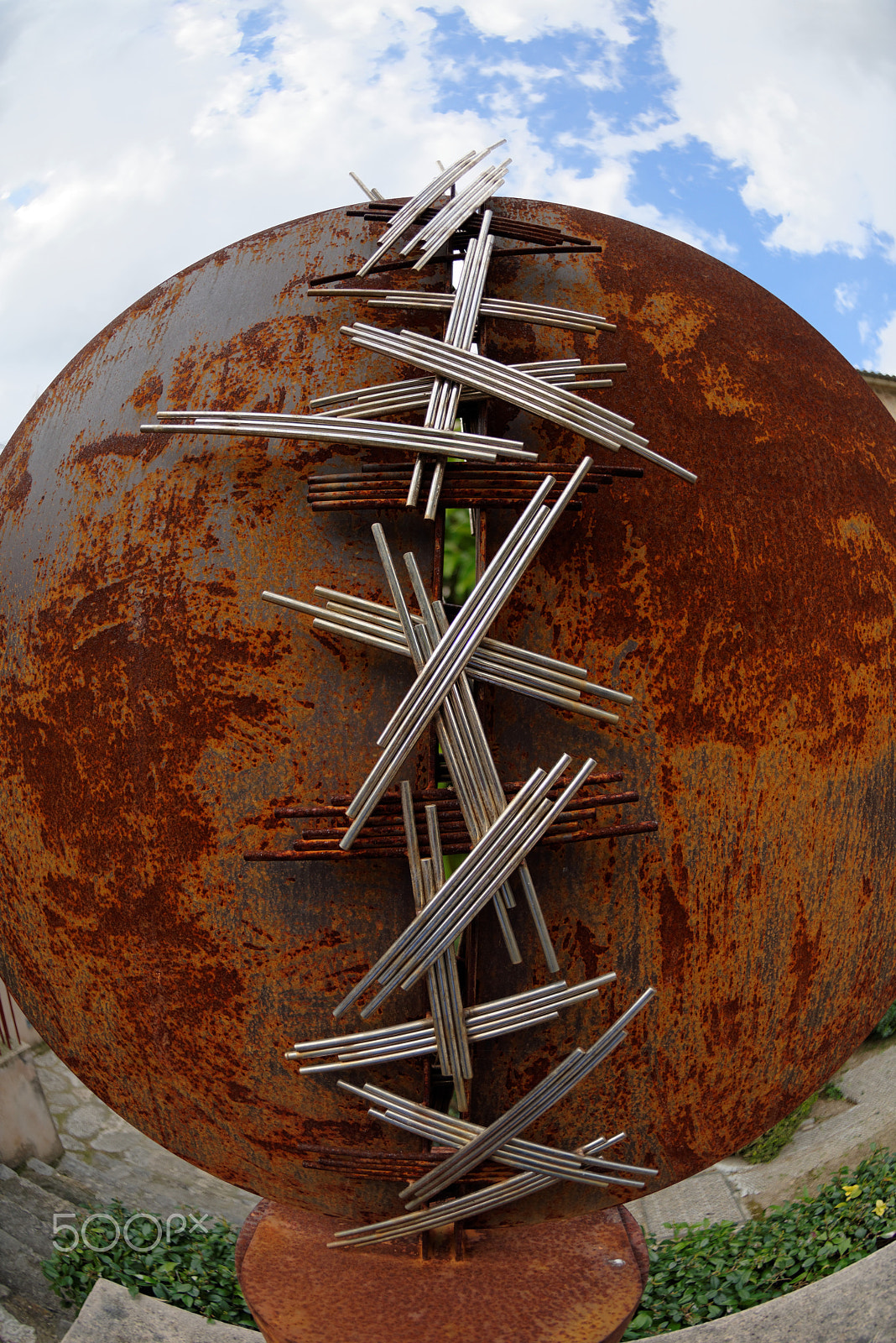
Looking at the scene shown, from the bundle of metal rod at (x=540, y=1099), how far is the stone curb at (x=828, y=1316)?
219cm

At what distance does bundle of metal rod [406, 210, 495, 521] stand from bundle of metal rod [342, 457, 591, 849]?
16 cm

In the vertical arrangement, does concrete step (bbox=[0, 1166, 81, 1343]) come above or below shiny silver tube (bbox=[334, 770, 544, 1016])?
below

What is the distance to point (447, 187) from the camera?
217 cm

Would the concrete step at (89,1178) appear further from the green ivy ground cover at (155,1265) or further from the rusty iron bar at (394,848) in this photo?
the rusty iron bar at (394,848)

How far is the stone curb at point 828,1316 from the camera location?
332cm

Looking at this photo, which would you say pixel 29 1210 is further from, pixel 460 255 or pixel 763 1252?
pixel 460 255

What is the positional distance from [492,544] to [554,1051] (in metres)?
0.95

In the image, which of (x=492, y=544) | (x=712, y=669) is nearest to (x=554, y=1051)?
(x=712, y=669)

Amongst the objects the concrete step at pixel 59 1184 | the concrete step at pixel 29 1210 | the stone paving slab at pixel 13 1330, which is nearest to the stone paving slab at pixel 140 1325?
the stone paving slab at pixel 13 1330

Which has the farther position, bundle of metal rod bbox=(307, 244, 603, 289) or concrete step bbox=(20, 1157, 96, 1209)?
concrete step bbox=(20, 1157, 96, 1209)

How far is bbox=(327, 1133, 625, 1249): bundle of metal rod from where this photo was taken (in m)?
1.88

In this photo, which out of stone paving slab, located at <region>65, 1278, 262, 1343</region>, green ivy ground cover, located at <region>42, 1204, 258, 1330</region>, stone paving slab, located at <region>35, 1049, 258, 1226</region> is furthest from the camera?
stone paving slab, located at <region>35, 1049, 258, 1226</region>

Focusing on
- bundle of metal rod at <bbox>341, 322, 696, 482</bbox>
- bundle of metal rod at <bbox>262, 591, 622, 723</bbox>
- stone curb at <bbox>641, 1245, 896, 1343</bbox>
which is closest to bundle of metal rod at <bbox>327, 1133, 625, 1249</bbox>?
bundle of metal rod at <bbox>262, 591, 622, 723</bbox>
